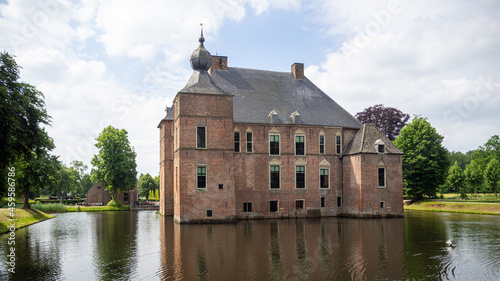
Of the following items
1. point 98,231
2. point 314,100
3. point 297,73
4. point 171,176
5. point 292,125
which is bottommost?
point 98,231

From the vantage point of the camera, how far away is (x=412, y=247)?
698 inches

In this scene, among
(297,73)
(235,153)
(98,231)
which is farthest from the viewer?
(297,73)

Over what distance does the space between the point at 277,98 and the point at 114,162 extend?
27.1 metres

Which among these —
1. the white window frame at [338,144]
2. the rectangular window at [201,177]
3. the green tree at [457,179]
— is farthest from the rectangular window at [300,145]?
the green tree at [457,179]

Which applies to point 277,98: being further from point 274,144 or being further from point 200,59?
point 200,59

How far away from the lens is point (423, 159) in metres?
46.8

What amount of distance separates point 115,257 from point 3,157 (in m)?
7.53

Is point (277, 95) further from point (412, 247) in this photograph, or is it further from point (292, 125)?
point (412, 247)

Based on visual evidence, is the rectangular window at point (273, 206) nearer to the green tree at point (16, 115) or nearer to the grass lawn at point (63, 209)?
the green tree at point (16, 115)

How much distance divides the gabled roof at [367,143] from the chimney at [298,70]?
887cm

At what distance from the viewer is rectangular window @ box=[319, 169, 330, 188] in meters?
36.1

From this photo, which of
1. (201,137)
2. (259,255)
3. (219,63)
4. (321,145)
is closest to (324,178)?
(321,145)

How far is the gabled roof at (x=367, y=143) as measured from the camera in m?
34.6

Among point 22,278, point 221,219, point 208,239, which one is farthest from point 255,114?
point 22,278
